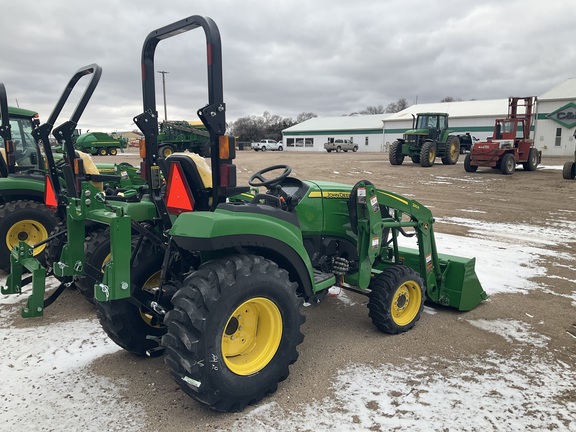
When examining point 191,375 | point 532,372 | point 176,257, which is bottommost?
point 532,372

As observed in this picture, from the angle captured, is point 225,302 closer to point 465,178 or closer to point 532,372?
point 532,372

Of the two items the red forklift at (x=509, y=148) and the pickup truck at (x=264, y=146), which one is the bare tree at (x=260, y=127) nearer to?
the pickup truck at (x=264, y=146)

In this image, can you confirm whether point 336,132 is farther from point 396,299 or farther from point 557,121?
point 396,299

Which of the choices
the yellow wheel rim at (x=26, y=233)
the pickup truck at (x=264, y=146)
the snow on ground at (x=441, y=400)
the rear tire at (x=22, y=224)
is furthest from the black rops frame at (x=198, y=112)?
the pickup truck at (x=264, y=146)

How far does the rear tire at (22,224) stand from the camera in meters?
6.16

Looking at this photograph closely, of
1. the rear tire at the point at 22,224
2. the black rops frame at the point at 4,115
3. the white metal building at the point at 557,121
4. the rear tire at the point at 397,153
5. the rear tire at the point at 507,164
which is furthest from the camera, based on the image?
the white metal building at the point at 557,121

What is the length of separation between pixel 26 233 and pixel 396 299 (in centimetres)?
519

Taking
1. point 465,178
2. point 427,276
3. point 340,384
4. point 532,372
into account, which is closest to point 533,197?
point 465,178

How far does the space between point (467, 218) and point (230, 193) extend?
8.64 metres

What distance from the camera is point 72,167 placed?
4105mm

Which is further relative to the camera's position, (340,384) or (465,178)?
(465,178)

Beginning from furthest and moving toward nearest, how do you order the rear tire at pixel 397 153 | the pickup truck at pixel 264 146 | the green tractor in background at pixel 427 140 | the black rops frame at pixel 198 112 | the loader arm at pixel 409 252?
the pickup truck at pixel 264 146, the rear tire at pixel 397 153, the green tractor in background at pixel 427 140, the loader arm at pixel 409 252, the black rops frame at pixel 198 112

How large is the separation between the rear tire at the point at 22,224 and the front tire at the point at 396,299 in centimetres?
442

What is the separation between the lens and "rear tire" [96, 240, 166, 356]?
3.48 metres
